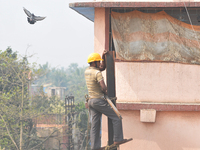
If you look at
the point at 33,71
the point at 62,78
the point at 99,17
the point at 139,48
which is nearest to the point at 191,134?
the point at 139,48

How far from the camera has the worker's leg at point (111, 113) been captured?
5.33 m

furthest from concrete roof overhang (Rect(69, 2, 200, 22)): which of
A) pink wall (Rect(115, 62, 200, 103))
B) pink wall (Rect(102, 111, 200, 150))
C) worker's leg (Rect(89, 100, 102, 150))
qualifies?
worker's leg (Rect(89, 100, 102, 150))

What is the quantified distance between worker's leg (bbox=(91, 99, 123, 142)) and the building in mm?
1571

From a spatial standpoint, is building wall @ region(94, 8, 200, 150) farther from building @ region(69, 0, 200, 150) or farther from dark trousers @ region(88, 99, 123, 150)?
dark trousers @ region(88, 99, 123, 150)

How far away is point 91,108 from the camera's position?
5562 millimetres

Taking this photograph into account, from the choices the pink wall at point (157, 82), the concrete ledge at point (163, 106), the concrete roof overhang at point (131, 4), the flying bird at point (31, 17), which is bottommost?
the concrete ledge at point (163, 106)

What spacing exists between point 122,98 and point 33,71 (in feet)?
42.5

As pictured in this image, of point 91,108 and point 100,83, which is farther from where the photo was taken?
point 91,108

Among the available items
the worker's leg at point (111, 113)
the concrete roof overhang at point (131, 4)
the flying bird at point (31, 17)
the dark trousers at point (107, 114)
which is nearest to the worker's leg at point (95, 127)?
the dark trousers at point (107, 114)

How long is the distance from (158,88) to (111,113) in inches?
85.3

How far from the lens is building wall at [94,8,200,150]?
Answer: 23.1 ft

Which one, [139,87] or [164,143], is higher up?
[139,87]

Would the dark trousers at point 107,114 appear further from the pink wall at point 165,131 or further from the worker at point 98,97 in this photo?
the pink wall at point 165,131

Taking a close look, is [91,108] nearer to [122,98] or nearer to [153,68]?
[122,98]
